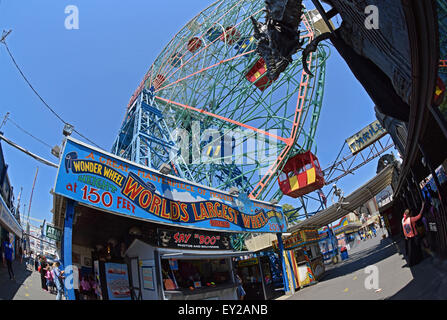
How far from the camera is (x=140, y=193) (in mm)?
6695

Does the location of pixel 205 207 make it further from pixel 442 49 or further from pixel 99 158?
pixel 442 49

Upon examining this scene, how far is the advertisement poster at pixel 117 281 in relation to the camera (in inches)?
263

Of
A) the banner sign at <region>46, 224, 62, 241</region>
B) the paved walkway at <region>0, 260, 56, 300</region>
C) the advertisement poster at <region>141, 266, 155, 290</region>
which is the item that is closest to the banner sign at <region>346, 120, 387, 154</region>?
the advertisement poster at <region>141, 266, 155, 290</region>

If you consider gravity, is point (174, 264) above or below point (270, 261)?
above

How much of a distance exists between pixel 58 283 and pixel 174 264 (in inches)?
132

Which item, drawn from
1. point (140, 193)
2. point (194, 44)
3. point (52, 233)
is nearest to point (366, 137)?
point (194, 44)

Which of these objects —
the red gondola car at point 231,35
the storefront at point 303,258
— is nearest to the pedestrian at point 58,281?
the storefront at point 303,258

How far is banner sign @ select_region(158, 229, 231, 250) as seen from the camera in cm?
734

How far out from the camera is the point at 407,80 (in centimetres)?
318

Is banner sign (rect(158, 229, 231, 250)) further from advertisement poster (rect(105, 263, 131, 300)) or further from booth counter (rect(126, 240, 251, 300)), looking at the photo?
advertisement poster (rect(105, 263, 131, 300))

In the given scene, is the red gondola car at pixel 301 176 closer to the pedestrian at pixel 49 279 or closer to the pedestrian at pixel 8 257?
the pedestrian at pixel 49 279

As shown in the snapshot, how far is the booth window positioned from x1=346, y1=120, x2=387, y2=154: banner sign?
918 inches
